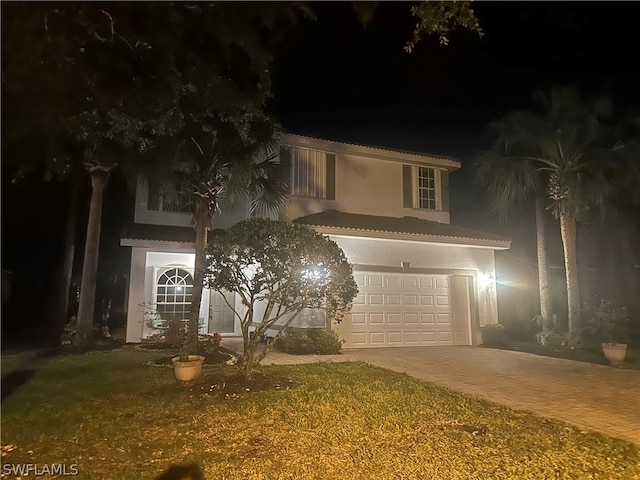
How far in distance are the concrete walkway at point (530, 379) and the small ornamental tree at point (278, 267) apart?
2.71m

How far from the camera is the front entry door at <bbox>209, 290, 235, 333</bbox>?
14727mm

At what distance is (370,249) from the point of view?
1262cm

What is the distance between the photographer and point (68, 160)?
9914 mm

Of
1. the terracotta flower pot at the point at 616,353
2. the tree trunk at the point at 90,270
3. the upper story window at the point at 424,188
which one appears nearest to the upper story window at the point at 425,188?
the upper story window at the point at 424,188

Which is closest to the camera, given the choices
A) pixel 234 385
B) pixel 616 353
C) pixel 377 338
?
pixel 234 385

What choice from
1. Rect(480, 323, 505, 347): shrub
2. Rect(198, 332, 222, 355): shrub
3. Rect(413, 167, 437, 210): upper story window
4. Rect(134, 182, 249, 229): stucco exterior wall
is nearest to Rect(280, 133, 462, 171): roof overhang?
Rect(413, 167, 437, 210): upper story window

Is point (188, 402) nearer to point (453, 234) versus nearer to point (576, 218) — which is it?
point (453, 234)

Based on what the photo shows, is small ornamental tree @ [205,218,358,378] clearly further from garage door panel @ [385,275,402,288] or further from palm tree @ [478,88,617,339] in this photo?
palm tree @ [478,88,617,339]

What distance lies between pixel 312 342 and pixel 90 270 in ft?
20.0

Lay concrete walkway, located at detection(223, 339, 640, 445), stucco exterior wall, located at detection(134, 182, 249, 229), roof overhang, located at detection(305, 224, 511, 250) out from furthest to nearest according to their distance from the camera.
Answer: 1. stucco exterior wall, located at detection(134, 182, 249, 229)
2. roof overhang, located at detection(305, 224, 511, 250)
3. concrete walkway, located at detection(223, 339, 640, 445)

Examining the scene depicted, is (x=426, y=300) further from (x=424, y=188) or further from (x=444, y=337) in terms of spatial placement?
(x=424, y=188)

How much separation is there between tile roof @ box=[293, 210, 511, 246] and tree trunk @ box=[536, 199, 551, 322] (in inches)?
54.5

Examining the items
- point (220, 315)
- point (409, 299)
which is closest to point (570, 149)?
point (409, 299)

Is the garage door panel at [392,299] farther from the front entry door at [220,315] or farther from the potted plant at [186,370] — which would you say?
the potted plant at [186,370]
